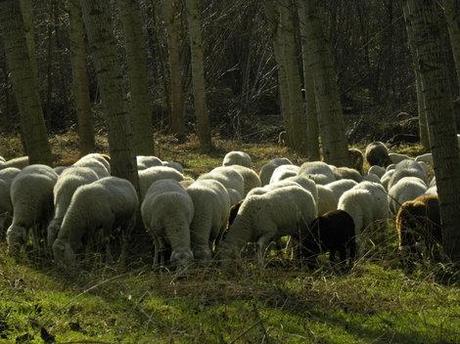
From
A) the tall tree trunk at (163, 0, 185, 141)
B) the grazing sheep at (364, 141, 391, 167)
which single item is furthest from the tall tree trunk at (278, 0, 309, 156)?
the tall tree trunk at (163, 0, 185, 141)

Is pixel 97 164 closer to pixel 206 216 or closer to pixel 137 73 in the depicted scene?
pixel 137 73

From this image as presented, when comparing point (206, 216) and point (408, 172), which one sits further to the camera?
point (408, 172)

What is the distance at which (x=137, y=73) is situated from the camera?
15789 millimetres

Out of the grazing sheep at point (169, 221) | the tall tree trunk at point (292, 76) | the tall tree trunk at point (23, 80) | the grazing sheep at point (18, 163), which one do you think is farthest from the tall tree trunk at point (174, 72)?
the grazing sheep at point (169, 221)

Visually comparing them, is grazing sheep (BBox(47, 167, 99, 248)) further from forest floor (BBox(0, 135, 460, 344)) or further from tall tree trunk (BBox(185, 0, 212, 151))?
tall tree trunk (BBox(185, 0, 212, 151))

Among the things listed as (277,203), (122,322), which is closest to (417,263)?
(277,203)

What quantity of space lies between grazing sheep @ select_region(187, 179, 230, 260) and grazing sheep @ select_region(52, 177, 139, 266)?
2.83 ft

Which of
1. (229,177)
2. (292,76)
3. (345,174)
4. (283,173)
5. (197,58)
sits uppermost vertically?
(197,58)

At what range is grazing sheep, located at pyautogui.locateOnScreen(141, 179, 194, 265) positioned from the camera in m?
9.95

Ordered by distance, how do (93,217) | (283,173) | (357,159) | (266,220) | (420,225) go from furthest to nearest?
(357,159) < (283,173) < (266,220) < (93,217) < (420,225)

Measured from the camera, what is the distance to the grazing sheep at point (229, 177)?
42.3 ft

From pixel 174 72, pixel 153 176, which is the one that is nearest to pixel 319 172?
pixel 153 176

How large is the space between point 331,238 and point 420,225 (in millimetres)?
1102

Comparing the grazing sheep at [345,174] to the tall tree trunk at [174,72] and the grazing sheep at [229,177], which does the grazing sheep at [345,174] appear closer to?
the grazing sheep at [229,177]
